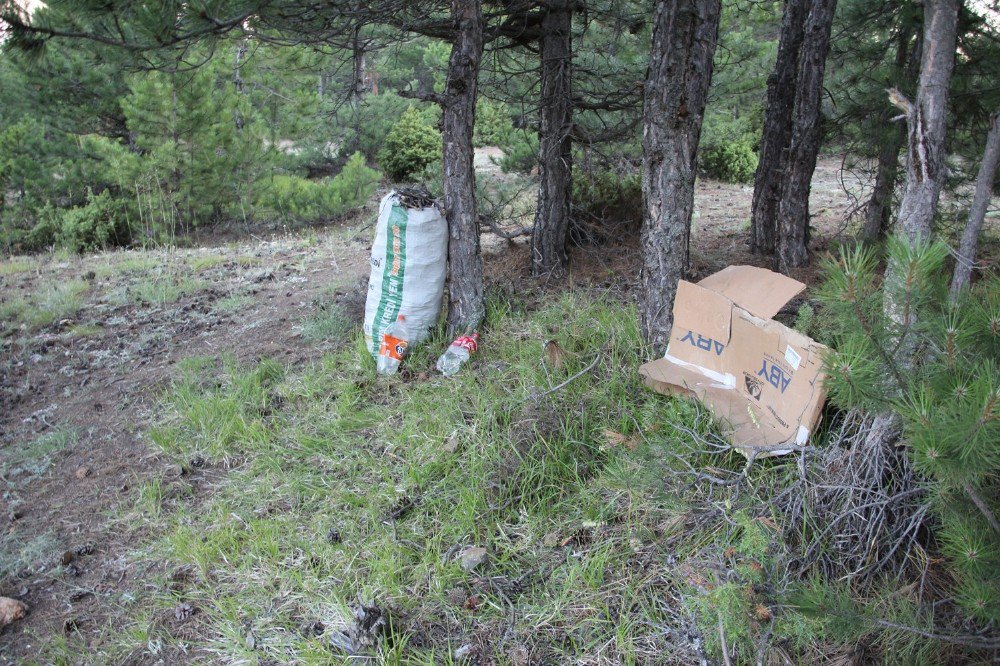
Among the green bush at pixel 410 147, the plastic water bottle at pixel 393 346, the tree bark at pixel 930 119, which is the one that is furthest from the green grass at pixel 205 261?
the tree bark at pixel 930 119

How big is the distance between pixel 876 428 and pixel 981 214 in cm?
103

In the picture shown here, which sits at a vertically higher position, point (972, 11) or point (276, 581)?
point (972, 11)

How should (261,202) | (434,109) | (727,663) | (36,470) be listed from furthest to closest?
(434,109) < (261,202) < (36,470) < (727,663)

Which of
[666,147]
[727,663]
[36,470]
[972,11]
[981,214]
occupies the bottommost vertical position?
[36,470]

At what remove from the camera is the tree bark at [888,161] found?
214 inches

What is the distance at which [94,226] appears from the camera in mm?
10570

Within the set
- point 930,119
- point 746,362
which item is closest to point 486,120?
point 746,362

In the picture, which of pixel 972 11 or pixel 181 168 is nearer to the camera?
pixel 972 11

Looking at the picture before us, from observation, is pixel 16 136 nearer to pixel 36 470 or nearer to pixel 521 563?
pixel 36 470

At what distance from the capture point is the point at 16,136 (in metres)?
11.1

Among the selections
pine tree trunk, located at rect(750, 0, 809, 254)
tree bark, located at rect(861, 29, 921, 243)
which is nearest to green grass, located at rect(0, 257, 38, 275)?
pine tree trunk, located at rect(750, 0, 809, 254)

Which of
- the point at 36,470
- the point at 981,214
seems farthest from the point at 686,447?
the point at 36,470

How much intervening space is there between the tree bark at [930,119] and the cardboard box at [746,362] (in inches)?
22.1

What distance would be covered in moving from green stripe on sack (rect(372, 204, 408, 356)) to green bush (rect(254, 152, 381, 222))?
25.2 ft
